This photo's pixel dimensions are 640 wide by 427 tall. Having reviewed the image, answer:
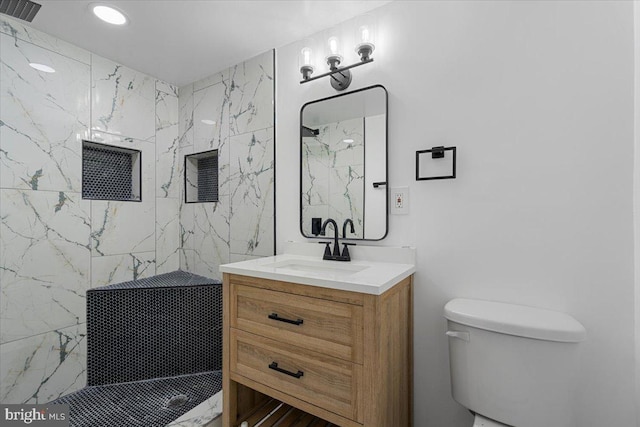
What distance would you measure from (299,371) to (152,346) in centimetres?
141

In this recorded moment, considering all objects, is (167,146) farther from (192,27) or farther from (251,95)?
(192,27)

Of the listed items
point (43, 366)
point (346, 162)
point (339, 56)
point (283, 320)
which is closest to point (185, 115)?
point (339, 56)

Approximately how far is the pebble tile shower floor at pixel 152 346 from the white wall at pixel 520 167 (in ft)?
4.72

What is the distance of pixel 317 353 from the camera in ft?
3.76

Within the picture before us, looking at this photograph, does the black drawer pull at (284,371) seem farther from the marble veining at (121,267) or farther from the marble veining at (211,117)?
the marble veining at (211,117)

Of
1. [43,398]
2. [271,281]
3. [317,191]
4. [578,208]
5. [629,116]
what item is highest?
[629,116]

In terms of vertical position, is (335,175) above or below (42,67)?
below

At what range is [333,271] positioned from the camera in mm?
1447

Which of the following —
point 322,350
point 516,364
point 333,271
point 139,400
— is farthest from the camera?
point 139,400

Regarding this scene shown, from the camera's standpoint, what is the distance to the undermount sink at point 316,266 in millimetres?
1455

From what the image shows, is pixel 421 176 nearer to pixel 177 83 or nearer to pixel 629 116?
pixel 629 116

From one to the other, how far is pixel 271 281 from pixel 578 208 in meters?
1.28

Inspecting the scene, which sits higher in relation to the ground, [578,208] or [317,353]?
[578,208]

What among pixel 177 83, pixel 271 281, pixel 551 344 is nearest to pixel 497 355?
pixel 551 344
